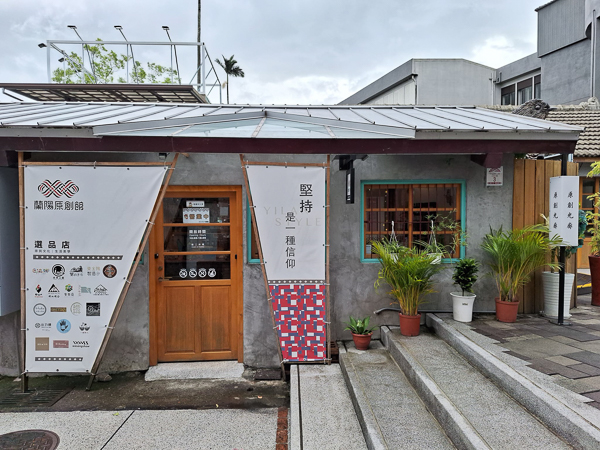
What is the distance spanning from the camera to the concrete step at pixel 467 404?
9.22 ft

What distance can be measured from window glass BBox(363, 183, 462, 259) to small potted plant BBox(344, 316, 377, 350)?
37.2 inches

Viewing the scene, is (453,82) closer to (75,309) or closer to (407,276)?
(407,276)

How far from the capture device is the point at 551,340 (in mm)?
4391

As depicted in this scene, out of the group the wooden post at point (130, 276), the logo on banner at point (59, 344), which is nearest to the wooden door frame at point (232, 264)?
the wooden post at point (130, 276)

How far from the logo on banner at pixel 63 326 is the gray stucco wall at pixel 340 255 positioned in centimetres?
85

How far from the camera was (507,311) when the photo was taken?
5.10 meters

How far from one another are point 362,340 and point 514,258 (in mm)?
2268

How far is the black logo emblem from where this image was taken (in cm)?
453

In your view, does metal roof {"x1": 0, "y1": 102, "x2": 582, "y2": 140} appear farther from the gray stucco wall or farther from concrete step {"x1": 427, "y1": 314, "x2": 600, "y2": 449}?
concrete step {"x1": 427, "y1": 314, "x2": 600, "y2": 449}

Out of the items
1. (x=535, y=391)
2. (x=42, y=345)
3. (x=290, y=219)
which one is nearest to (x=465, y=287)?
(x=535, y=391)

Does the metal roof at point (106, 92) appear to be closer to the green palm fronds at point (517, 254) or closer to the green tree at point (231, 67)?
the green palm fronds at point (517, 254)

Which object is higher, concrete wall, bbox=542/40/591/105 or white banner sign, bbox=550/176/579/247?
concrete wall, bbox=542/40/591/105

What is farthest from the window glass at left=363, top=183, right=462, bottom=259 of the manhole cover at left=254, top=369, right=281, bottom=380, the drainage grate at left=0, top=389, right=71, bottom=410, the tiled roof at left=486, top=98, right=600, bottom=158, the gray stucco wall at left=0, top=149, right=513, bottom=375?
the tiled roof at left=486, top=98, right=600, bottom=158

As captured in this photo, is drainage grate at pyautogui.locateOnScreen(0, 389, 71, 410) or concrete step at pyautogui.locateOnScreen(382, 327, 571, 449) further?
drainage grate at pyautogui.locateOnScreen(0, 389, 71, 410)
